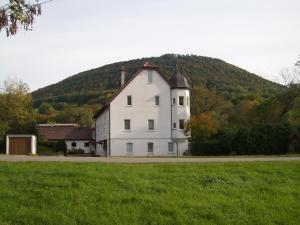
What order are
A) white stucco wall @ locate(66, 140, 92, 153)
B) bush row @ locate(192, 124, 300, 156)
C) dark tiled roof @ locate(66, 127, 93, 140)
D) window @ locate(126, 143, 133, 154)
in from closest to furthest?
bush row @ locate(192, 124, 300, 156) → window @ locate(126, 143, 133, 154) → white stucco wall @ locate(66, 140, 92, 153) → dark tiled roof @ locate(66, 127, 93, 140)

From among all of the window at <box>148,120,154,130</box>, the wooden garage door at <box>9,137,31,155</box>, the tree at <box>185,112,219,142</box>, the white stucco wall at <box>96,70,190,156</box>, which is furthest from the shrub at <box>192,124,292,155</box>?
the wooden garage door at <box>9,137,31,155</box>

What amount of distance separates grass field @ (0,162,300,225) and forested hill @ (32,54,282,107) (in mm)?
77502

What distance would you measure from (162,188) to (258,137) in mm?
34518

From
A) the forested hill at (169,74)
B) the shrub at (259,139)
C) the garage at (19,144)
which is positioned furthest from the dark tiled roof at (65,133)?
the shrub at (259,139)

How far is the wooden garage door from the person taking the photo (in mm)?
55250

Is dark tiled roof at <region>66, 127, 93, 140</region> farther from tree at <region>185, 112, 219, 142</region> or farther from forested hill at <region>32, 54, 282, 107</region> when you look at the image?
tree at <region>185, 112, 219, 142</region>

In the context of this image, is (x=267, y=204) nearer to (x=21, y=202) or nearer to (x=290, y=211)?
(x=290, y=211)

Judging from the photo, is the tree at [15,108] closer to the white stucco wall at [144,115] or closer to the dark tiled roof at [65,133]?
the dark tiled roof at [65,133]

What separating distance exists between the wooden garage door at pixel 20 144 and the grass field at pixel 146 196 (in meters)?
36.3

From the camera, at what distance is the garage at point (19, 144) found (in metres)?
55.0

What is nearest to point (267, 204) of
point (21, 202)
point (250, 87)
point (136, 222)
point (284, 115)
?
point (136, 222)

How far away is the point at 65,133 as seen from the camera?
78438mm

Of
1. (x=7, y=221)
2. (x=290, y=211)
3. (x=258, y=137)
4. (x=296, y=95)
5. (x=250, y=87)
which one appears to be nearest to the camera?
(x=7, y=221)

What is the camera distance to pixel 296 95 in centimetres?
5375
